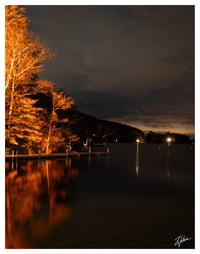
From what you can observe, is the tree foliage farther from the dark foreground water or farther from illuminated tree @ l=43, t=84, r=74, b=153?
the dark foreground water

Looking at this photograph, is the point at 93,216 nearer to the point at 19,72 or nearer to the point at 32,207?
the point at 32,207

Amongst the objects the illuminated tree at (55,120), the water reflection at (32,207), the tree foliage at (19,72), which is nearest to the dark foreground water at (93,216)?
the water reflection at (32,207)

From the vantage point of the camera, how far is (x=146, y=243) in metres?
6.96

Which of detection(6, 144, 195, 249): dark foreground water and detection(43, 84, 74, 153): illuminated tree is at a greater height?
detection(43, 84, 74, 153): illuminated tree

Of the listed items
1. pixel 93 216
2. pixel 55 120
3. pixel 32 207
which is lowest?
pixel 93 216

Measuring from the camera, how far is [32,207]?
964 centimetres

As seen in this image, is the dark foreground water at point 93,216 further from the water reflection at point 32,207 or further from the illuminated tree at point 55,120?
the illuminated tree at point 55,120

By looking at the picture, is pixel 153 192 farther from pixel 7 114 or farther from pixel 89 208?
pixel 7 114

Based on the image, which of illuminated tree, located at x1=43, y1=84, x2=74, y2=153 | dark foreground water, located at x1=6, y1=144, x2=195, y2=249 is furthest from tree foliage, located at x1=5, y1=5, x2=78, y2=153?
dark foreground water, located at x1=6, y1=144, x2=195, y2=249

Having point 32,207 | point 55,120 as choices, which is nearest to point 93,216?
point 32,207

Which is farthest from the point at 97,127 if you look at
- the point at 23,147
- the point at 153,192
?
the point at 153,192

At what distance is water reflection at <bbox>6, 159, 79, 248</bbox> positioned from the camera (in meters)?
7.04

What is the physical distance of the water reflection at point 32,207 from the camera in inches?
277
